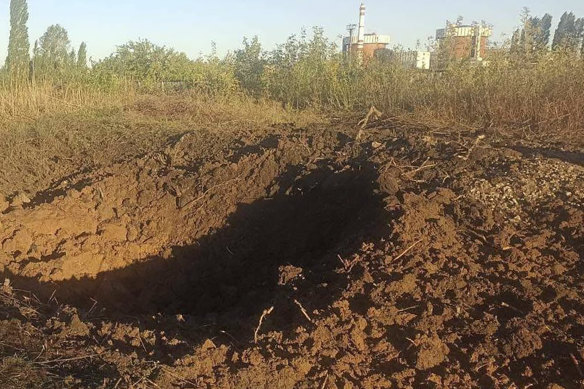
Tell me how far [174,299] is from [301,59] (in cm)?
729

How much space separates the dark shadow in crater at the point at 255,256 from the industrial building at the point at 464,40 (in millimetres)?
5172

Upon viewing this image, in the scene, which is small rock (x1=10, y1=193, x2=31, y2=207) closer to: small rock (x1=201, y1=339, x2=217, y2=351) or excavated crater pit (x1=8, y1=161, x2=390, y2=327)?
excavated crater pit (x1=8, y1=161, x2=390, y2=327)

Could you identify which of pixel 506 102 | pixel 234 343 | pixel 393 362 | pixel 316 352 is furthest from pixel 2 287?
pixel 506 102

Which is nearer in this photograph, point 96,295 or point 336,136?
point 96,295

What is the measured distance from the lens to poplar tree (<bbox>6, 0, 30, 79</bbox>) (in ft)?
31.5

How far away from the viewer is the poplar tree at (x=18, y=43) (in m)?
9.59

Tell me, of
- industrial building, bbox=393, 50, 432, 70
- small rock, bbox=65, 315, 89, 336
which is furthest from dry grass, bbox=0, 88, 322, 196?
small rock, bbox=65, 315, 89, 336

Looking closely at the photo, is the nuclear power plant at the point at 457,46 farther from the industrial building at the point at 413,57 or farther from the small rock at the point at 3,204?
the small rock at the point at 3,204

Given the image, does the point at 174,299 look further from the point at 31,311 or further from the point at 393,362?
the point at 393,362

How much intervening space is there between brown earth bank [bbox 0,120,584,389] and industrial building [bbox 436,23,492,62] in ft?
12.1

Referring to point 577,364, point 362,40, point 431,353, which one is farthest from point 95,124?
point 362,40

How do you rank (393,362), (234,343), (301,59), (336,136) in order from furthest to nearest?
(301,59), (336,136), (234,343), (393,362)

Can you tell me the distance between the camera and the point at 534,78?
757cm

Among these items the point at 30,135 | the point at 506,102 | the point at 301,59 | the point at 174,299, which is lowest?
the point at 174,299
